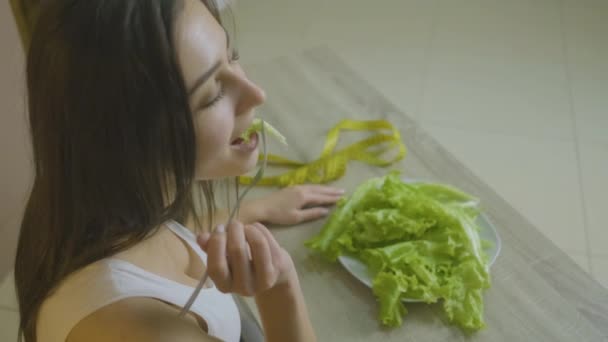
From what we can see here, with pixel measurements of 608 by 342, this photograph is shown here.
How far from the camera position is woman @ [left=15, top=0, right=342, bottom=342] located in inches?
19.6

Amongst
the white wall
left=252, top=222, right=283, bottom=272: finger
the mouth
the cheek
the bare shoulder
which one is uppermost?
the cheek

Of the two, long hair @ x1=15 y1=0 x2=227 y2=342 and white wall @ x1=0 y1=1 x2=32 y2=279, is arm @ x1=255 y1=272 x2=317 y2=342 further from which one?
white wall @ x1=0 y1=1 x2=32 y2=279

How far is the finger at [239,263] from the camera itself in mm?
550

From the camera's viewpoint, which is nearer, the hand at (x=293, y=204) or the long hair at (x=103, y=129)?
the long hair at (x=103, y=129)

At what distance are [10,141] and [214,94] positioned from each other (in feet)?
3.10

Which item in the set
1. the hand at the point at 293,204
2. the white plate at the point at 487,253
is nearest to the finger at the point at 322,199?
the hand at the point at 293,204

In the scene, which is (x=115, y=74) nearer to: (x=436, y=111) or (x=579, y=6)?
(x=436, y=111)

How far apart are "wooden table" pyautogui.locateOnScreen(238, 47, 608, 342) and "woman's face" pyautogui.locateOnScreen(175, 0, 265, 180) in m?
0.26

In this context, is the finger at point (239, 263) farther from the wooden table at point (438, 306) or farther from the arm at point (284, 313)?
the wooden table at point (438, 306)

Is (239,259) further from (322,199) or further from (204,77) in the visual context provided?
(322,199)

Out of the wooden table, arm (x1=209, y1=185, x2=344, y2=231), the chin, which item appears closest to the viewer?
the chin

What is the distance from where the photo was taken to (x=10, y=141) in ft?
4.31

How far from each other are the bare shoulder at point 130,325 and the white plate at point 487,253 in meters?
0.30

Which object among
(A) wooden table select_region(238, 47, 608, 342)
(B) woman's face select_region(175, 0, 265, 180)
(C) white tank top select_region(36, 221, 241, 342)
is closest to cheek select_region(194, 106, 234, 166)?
(B) woman's face select_region(175, 0, 265, 180)
